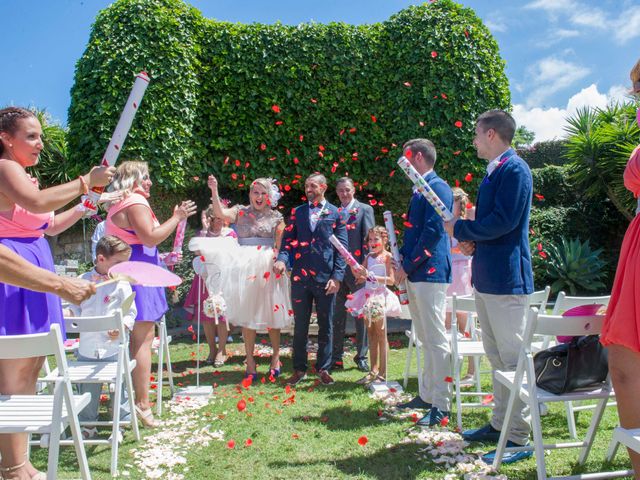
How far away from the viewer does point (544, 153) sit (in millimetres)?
20125

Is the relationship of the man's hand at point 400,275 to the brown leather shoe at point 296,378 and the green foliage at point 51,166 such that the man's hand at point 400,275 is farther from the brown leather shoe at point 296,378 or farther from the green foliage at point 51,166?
the green foliage at point 51,166

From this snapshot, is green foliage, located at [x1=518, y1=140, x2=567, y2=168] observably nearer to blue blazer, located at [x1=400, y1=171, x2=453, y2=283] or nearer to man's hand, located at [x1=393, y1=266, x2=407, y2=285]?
blue blazer, located at [x1=400, y1=171, x2=453, y2=283]

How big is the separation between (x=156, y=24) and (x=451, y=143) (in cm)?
537

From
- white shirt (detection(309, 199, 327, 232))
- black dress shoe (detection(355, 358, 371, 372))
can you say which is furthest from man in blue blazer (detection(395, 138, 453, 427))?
black dress shoe (detection(355, 358, 371, 372))

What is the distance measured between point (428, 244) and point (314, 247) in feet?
5.55

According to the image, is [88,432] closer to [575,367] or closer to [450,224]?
[450,224]

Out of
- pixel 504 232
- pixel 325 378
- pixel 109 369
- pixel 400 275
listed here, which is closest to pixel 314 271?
pixel 325 378

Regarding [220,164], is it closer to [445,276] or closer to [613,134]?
[445,276]

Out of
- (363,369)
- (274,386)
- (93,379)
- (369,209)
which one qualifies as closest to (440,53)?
(369,209)

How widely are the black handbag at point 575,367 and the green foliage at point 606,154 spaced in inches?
423

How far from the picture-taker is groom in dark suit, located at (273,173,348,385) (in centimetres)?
581

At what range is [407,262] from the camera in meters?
4.54

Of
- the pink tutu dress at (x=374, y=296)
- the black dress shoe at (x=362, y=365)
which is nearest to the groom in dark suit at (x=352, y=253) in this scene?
the black dress shoe at (x=362, y=365)

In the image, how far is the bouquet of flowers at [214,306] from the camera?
19.4ft
